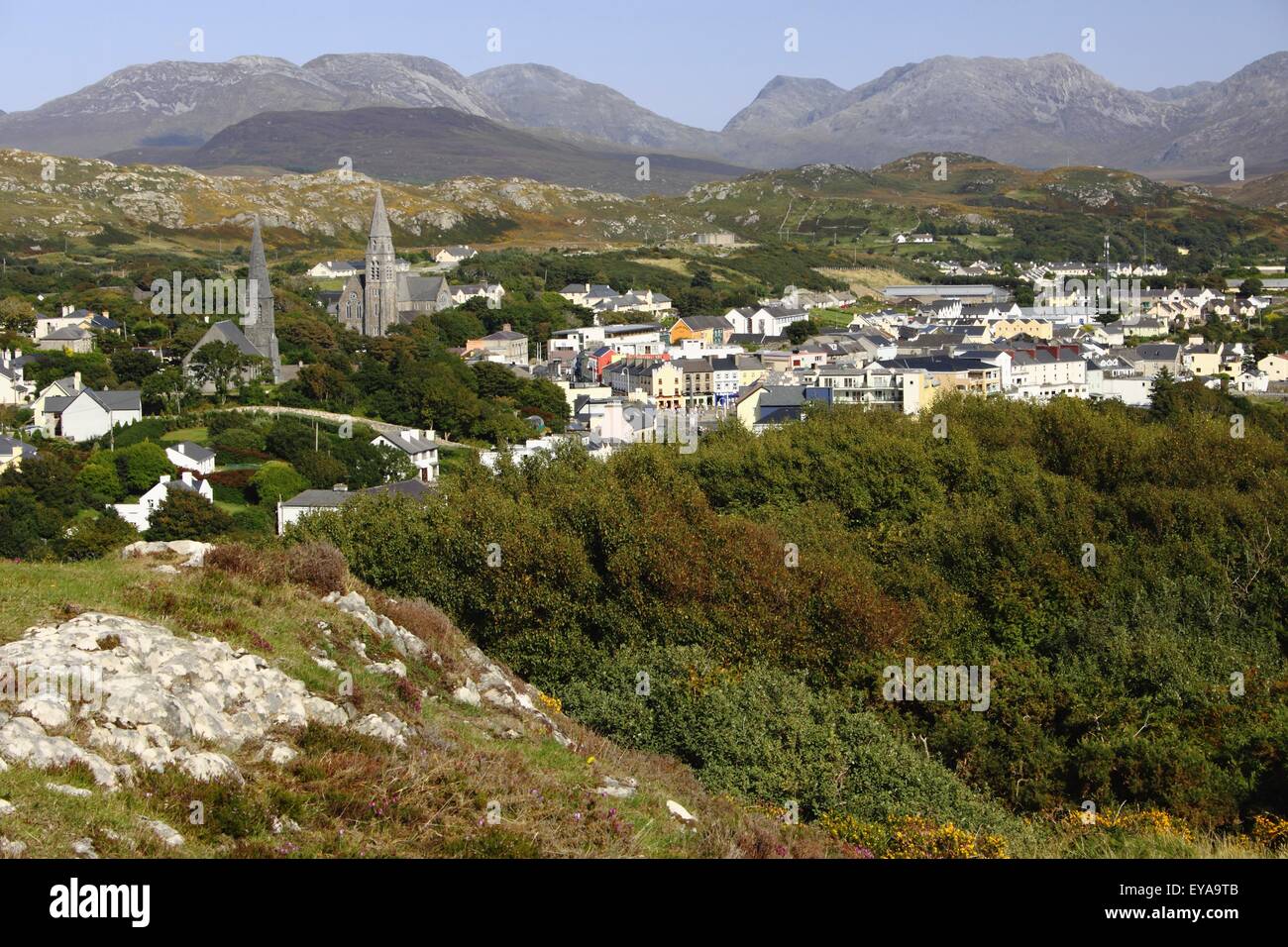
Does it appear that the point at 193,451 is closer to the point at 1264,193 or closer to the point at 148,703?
the point at 148,703

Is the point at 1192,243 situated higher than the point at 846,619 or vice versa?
the point at 1192,243

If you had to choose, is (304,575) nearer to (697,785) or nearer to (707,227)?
(697,785)

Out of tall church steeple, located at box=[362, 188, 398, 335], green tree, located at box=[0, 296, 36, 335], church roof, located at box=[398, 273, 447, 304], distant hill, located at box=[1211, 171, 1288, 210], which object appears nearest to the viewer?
green tree, located at box=[0, 296, 36, 335]

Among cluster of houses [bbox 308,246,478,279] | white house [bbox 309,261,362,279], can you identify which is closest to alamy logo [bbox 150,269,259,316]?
cluster of houses [bbox 308,246,478,279]

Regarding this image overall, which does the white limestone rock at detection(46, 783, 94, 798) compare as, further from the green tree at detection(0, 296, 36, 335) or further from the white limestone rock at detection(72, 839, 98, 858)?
the green tree at detection(0, 296, 36, 335)

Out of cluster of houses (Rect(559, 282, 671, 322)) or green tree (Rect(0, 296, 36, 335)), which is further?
cluster of houses (Rect(559, 282, 671, 322))

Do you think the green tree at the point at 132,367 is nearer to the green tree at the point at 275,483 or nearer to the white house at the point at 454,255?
the green tree at the point at 275,483

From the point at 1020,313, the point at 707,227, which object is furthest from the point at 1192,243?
the point at 1020,313
